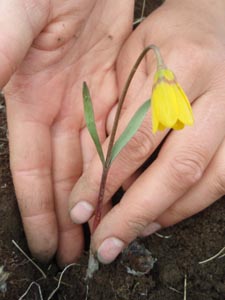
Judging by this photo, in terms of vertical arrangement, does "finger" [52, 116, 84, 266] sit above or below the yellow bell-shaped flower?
below

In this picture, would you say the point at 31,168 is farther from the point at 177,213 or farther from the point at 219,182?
the point at 219,182

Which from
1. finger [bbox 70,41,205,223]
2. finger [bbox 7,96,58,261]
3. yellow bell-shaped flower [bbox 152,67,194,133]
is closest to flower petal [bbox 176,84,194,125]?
yellow bell-shaped flower [bbox 152,67,194,133]

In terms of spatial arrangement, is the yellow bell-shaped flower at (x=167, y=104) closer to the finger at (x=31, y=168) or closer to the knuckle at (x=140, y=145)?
the knuckle at (x=140, y=145)

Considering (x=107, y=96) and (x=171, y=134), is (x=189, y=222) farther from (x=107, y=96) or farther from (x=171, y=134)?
(x=107, y=96)

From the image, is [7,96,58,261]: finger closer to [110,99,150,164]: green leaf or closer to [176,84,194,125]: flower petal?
[110,99,150,164]: green leaf

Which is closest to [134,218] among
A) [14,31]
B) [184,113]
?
[184,113]
